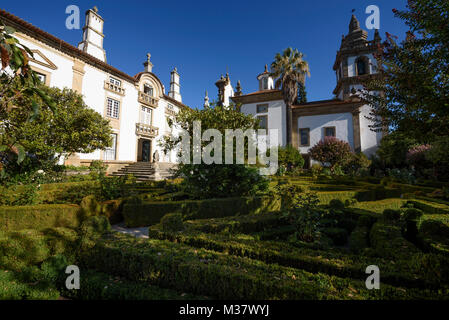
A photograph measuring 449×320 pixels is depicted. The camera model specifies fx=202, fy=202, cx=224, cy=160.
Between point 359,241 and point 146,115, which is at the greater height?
point 146,115

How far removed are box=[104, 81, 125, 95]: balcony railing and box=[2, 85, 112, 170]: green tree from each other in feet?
18.8

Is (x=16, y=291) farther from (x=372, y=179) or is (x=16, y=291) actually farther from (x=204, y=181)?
(x=372, y=179)

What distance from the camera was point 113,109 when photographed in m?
19.8

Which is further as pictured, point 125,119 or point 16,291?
point 125,119

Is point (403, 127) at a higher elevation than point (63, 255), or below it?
higher

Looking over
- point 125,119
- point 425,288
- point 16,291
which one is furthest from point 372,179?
point 125,119

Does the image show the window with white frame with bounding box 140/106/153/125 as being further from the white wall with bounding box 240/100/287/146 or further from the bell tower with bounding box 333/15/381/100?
the bell tower with bounding box 333/15/381/100

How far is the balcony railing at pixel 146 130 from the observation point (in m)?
21.8

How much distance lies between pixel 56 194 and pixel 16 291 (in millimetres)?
5512

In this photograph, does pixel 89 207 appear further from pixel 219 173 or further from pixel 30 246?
pixel 219 173

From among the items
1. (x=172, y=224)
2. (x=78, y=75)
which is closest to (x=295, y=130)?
(x=78, y=75)

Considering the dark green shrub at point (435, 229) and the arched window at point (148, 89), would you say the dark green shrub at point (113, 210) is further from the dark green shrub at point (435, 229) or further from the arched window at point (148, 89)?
the arched window at point (148, 89)

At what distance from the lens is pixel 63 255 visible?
11.8 feet

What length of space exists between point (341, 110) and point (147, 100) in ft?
77.4
